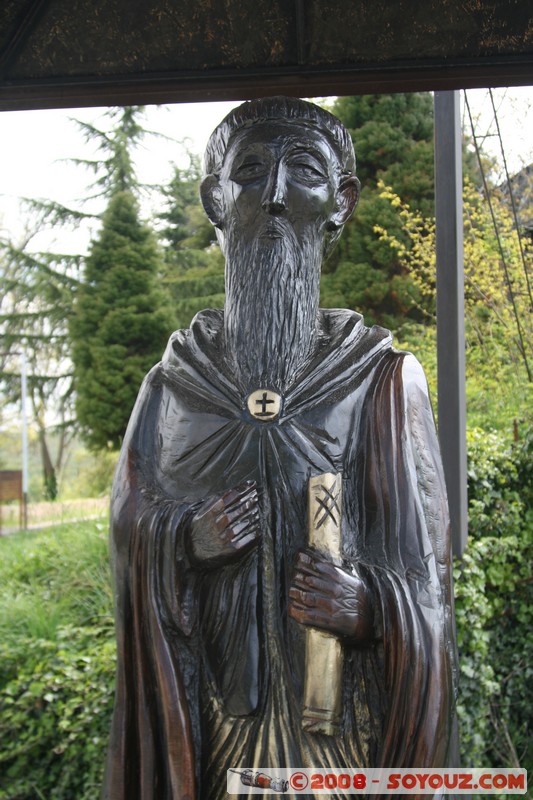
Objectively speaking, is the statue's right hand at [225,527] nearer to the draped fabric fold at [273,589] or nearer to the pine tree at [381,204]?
the draped fabric fold at [273,589]

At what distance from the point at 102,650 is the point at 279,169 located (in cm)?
384

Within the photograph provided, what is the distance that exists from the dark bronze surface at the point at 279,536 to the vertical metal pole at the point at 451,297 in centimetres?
252

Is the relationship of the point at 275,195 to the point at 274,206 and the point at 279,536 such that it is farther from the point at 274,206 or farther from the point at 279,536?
the point at 279,536

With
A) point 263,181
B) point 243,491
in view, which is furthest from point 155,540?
point 263,181

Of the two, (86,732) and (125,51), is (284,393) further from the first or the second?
(86,732)

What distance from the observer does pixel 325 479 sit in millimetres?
2020

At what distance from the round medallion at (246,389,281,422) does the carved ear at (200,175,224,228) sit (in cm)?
57

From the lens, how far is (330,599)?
1.94 m

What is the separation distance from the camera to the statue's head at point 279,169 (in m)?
2.24

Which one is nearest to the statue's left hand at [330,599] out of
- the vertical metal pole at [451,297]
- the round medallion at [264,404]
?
the round medallion at [264,404]

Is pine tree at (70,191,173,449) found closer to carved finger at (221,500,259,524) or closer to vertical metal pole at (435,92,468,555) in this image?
vertical metal pole at (435,92,468,555)

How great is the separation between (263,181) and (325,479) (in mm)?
821

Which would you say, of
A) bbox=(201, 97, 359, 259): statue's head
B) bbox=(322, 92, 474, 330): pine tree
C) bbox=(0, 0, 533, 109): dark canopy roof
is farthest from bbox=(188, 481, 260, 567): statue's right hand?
bbox=(322, 92, 474, 330): pine tree

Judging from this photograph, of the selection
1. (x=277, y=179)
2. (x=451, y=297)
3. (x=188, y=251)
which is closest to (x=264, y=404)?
(x=277, y=179)
